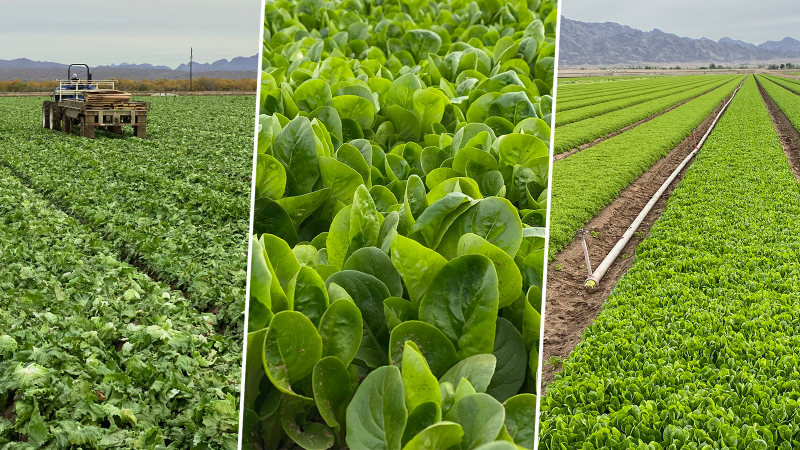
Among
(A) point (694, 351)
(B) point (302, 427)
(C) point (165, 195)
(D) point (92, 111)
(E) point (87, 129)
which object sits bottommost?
(A) point (694, 351)

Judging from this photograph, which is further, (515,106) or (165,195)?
(165,195)

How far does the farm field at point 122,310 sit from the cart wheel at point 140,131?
537cm

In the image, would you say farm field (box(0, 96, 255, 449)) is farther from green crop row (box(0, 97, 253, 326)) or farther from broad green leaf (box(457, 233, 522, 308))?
broad green leaf (box(457, 233, 522, 308))

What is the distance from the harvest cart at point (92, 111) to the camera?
44.4 ft

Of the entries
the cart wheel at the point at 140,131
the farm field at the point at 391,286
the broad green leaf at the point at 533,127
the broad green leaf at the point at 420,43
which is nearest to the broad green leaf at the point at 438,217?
the farm field at the point at 391,286

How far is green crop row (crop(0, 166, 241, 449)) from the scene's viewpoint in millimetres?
2623

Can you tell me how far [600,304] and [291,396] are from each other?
23.3 ft

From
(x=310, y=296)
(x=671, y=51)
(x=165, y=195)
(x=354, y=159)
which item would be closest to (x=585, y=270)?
(x=165, y=195)

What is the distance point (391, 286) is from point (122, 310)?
12.2ft

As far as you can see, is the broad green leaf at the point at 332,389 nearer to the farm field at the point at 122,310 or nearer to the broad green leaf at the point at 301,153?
the broad green leaf at the point at 301,153

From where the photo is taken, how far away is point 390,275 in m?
0.54

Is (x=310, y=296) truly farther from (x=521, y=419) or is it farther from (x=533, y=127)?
(x=533, y=127)

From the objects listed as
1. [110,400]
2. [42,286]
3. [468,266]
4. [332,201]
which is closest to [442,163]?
[332,201]

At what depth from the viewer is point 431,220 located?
0.58 m
